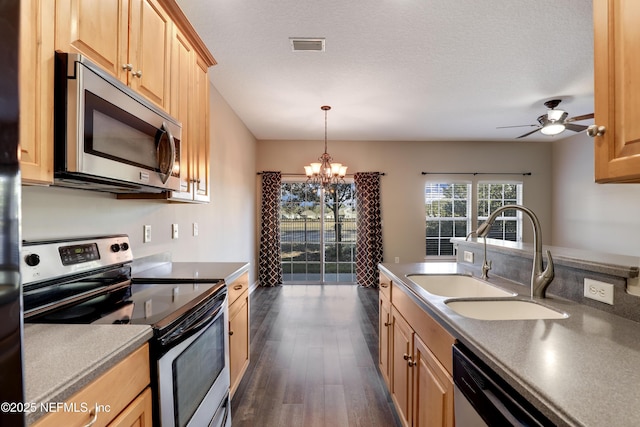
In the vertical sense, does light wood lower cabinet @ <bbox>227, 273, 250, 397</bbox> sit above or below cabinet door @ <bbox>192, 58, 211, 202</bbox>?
below

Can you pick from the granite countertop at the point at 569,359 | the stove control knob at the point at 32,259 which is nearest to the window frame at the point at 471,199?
the granite countertop at the point at 569,359

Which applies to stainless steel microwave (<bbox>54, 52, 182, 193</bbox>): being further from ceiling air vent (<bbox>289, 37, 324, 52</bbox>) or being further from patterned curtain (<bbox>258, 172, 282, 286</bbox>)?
patterned curtain (<bbox>258, 172, 282, 286</bbox>)

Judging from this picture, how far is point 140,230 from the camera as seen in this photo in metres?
1.99

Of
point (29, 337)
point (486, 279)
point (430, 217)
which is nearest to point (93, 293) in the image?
point (29, 337)

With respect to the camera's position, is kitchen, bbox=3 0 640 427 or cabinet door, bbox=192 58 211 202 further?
kitchen, bbox=3 0 640 427

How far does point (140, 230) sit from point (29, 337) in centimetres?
117

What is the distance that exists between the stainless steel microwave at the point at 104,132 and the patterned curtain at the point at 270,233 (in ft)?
12.9

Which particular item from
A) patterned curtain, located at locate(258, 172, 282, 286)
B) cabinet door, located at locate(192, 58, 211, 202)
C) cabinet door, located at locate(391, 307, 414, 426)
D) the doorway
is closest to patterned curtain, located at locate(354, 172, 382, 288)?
the doorway

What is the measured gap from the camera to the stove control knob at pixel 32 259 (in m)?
1.12

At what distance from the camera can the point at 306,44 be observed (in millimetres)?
2547

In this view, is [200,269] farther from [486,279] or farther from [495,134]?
[495,134]

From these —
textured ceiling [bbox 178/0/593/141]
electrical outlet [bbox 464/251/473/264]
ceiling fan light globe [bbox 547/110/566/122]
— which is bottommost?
electrical outlet [bbox 464/251/473/264]

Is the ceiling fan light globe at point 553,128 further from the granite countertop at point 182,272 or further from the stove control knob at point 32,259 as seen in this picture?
the stove control knob at point 32,259

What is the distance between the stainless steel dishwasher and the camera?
68cm
